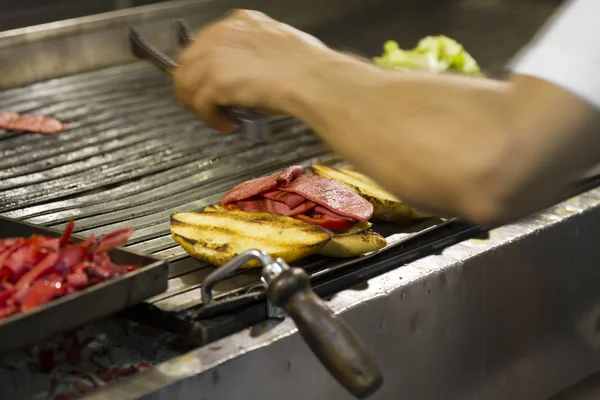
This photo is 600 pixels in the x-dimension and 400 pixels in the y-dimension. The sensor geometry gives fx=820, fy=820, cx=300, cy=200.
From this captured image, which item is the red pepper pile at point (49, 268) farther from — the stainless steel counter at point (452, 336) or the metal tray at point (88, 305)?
the stainless steel counter at point (452, 336)

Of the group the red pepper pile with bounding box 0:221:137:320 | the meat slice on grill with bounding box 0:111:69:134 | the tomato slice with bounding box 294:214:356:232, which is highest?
the red pepper pile with bounding box 0:221:137:320

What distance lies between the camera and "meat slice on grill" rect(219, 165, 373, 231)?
2291mm

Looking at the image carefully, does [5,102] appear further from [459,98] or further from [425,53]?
[459,98]

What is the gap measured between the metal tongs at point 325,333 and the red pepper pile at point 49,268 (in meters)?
0.39

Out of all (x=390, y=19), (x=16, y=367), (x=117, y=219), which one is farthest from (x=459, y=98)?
(x=390, y=19)

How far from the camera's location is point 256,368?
190cm

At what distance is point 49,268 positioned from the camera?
180cm

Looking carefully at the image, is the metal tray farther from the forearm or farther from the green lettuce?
the green lettuce

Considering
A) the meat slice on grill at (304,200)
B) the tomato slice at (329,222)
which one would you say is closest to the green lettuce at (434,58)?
the meat slice on grill at (304,200)

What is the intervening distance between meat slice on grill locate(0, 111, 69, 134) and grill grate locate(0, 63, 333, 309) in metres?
0.03

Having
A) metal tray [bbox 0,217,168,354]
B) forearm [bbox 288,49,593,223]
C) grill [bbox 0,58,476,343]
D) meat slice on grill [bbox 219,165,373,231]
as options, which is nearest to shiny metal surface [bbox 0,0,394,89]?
grill [bbox 0,58,476,343]

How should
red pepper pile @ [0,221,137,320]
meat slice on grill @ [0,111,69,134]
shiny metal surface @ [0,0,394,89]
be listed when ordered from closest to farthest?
red pepper pile @ [0,221,137,320] < meat slice on grill @ [0,111,69,134] < shiny metal surface @ [0,0,394,89]

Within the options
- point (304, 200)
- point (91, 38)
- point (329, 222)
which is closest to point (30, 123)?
point (91, 38)

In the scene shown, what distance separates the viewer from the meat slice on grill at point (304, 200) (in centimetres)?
229
